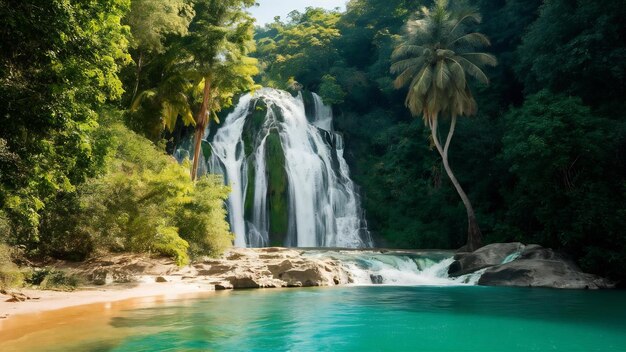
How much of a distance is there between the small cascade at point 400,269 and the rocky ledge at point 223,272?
0.90 m

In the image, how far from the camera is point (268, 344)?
7695 mm

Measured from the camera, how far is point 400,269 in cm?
1997

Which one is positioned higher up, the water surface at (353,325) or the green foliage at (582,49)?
the green foliage at (582,49)

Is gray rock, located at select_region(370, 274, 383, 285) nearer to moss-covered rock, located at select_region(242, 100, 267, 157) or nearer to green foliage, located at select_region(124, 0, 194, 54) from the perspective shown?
green foliage, located at select_region(124, 0, 194, 54)

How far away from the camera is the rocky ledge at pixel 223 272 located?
15.0m

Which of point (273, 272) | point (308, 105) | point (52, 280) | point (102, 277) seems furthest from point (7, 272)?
point (308, 105)

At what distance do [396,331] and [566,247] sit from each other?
1302 centimetres

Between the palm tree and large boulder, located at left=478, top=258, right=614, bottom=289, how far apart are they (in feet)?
20.5

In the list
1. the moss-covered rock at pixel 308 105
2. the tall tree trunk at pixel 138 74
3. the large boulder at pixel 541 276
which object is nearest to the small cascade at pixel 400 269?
the large boulder at pixel 541 276

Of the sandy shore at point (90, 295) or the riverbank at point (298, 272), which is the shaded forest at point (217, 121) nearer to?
the riverbank at point (298, 272)

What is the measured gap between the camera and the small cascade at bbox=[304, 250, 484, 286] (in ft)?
61.8

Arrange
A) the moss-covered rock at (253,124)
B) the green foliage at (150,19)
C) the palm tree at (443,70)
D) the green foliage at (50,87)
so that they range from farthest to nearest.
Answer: the moss-covered rock at (253,124) < the palm tree at (443,70) < the green foliage at (150,19) < the green foliage at (50,87)

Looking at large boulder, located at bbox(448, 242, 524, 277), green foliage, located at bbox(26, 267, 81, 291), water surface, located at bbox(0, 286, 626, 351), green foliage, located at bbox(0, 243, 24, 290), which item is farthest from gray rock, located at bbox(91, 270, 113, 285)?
large boulder, located at bbox(448, 242, 524, 277)

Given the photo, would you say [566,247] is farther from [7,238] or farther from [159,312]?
[7,238]
